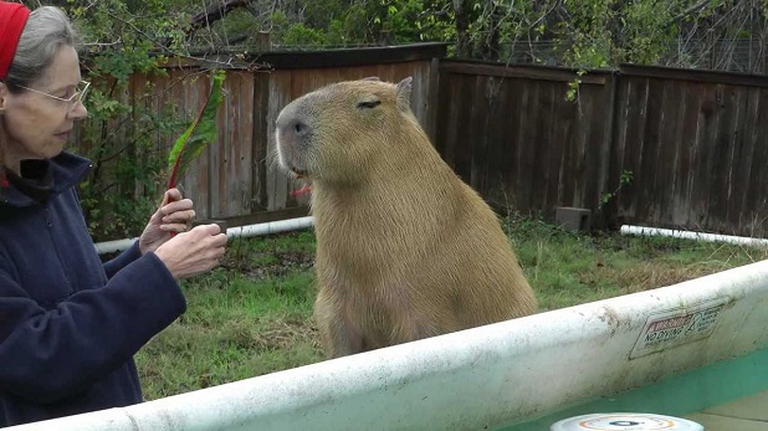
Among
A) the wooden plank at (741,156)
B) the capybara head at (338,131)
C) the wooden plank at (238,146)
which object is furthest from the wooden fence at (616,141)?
the capybara head at (338,131)

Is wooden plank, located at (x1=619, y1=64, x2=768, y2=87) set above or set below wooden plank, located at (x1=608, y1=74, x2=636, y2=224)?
above

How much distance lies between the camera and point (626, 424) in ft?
→ 11.3

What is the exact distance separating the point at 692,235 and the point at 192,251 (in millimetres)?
7872

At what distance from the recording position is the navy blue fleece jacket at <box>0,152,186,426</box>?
2.41 meters

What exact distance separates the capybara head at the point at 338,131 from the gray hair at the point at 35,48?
1589mm

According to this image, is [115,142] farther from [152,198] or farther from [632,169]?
[632,169]

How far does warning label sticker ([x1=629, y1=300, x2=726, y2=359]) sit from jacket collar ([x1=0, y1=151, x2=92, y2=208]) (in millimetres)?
2098

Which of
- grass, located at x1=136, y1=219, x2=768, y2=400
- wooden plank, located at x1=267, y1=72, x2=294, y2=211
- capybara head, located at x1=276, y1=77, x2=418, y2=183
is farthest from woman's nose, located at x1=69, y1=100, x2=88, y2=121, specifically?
wooden plank, located at x1=267, y1=72, x2=294, y2=211

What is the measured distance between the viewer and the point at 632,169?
1052cm

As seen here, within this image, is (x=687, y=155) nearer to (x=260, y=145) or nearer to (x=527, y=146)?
(x=527, y=146)

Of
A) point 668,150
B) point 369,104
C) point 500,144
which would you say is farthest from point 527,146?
point 369,104

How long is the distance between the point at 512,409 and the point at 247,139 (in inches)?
233

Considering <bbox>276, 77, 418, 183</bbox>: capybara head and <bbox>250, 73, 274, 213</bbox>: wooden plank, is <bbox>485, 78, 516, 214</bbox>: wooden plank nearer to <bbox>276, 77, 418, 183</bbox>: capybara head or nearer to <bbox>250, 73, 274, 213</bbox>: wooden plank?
<bbox>250, 73, 274, 213</bbox>: wooden plank

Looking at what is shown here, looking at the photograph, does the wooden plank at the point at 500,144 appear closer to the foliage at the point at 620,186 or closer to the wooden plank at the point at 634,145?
the foliage at the point at 620,186
